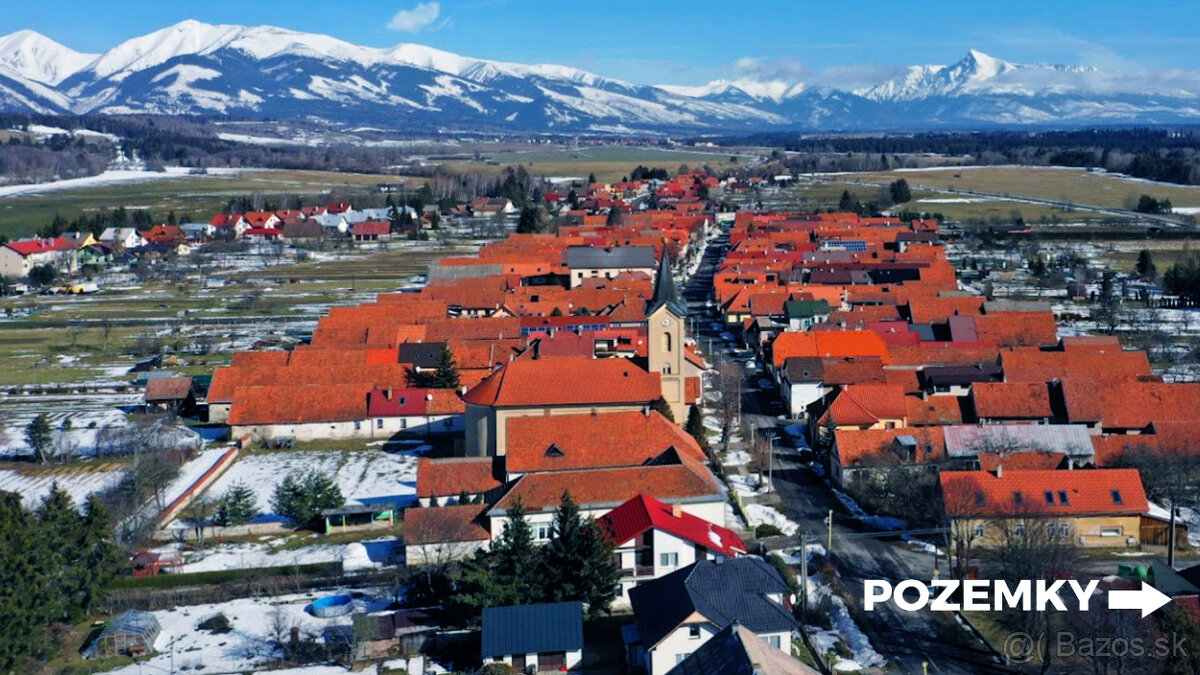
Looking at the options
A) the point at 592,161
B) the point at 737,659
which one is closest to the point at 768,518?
the point at 737,659

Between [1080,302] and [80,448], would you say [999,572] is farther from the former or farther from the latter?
[1080,302]

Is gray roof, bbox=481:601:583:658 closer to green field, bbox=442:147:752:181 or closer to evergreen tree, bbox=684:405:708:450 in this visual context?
evergreen tree, bbox=684:405:708:450

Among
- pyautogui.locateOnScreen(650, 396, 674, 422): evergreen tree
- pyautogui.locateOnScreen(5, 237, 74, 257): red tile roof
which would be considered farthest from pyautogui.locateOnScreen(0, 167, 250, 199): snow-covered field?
pyautogui.locateOnScreen(650, 396, 674, 422): evergreen tree

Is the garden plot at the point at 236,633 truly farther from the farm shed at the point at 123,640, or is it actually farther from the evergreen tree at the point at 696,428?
the evergreen tree at the point at 696,428

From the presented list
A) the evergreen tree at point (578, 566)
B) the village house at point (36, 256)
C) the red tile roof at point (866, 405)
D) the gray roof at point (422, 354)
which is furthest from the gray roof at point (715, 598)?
the village house at point (36, 256)

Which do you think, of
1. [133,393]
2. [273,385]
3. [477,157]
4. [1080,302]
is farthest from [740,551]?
[477,157]

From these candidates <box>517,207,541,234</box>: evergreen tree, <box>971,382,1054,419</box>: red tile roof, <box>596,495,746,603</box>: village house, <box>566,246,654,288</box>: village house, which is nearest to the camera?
<box>596,495,746,603</box>: village house
